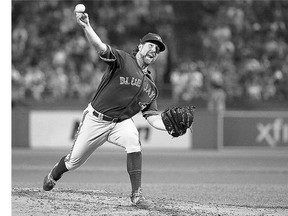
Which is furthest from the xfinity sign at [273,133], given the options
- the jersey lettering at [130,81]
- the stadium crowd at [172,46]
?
the jersey lettering at [130,81]

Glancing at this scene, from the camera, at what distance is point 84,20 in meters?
6.38

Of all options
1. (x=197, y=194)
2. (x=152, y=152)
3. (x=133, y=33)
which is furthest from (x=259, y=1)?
(x=197, y=194)

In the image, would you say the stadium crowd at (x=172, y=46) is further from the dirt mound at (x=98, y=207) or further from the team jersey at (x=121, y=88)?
the team jersey at (x=121, y=88)

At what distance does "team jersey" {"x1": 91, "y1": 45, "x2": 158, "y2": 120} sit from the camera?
279 inches

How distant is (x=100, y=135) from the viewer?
23.8 feet

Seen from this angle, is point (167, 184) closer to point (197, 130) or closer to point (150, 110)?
point (150, 110)

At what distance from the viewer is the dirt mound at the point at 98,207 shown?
6.72m

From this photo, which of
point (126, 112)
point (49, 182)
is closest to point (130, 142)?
point (126, 112)

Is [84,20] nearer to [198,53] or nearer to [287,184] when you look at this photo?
[287,184]

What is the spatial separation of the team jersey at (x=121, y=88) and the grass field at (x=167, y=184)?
3.73 feet

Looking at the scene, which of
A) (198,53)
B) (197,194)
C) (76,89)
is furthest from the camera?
(198,53)

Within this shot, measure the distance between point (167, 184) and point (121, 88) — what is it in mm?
3398

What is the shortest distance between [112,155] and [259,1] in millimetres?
6703

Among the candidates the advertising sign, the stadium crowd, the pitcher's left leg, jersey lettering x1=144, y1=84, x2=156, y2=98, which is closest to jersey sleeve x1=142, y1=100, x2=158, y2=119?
jersey lettering x1=144, y1=84, x2=156, y2=98
